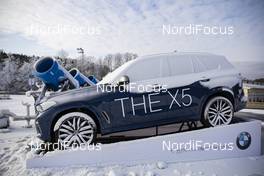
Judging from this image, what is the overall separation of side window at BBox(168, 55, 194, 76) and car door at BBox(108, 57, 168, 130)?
283mm

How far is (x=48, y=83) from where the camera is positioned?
291 centimetres

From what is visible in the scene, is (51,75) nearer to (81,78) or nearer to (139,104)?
(81,78)

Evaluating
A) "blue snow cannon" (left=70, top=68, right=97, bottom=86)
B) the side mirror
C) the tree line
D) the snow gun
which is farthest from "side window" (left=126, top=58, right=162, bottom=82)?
"blue snow cannon" (left=70, top=68, right=97, bottom=86)

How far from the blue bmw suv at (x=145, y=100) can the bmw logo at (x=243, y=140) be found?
0.26 meters

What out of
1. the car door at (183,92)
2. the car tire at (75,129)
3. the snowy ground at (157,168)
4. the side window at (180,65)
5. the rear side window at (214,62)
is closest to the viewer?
the snowy ground at (157,168)

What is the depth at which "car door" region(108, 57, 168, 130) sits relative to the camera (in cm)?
271

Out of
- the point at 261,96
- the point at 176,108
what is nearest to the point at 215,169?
the point at 176,108

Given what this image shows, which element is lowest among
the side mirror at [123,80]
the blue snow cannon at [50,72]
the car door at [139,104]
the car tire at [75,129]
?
the car tire at [75,129]

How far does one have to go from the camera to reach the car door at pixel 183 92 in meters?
2.81

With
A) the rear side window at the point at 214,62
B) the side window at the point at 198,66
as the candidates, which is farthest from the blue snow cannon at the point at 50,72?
the rear side window at the point at 214,62

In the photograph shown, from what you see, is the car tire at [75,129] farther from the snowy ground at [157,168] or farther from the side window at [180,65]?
the side window at [180,65]

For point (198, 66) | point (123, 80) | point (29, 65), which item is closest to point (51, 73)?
point (29, 65)

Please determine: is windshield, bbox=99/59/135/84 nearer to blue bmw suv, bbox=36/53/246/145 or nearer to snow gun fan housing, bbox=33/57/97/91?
blue bmw suv, bbox=36/53/246/145

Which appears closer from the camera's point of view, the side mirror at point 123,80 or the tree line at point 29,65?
the side mirror at point 123,80
